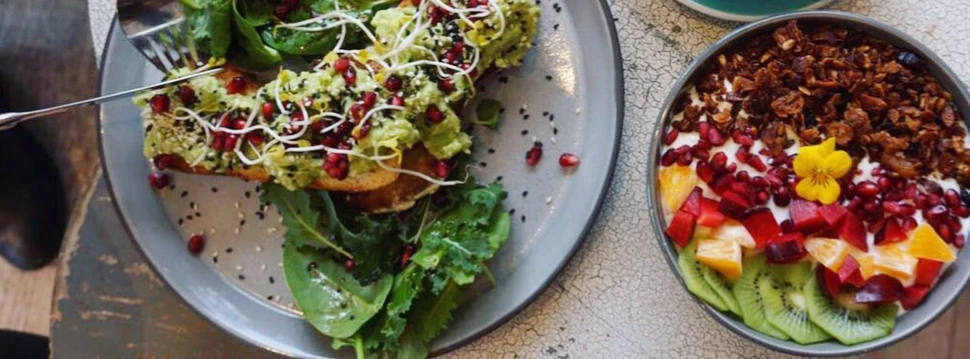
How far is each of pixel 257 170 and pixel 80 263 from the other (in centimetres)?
60

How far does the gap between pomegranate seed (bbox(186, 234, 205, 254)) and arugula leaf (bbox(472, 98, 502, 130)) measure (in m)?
0.72

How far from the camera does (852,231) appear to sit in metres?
1.79

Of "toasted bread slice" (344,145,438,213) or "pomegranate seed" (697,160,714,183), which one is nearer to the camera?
"pomegranate seed" (697,160,714,183)

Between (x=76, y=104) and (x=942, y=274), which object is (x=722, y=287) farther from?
(x=76, y=104)

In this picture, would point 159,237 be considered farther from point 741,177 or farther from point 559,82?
point 741,177

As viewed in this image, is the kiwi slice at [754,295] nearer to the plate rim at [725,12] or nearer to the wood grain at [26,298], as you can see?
the plate rim at [725,12]

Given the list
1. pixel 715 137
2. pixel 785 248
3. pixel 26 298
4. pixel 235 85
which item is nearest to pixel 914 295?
pixel 785 248

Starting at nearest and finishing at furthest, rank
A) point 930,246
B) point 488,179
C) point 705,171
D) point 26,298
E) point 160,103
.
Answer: point 930,246
point 705,171
point 160,103
point 488,179
point 26,298

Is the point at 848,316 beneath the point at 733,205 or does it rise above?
beneath

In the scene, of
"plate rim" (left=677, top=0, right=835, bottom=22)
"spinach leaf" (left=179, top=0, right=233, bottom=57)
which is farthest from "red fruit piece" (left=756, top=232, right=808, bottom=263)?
"spinach leaf" (left=179, top=0, right=233, bottom=57)

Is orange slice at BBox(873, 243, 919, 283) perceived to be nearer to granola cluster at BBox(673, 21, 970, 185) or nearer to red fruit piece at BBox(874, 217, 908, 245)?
red fruit piece at BBox(874, 217, 908, 245)

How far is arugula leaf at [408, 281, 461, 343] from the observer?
1936mm

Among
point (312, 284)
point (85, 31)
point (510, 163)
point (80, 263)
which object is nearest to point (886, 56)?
point (510, 163)

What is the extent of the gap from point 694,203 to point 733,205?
8 centimetres
